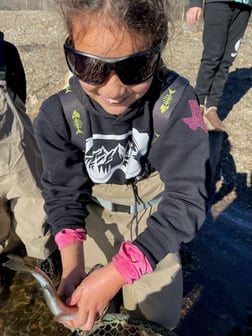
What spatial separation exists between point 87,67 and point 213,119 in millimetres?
3382

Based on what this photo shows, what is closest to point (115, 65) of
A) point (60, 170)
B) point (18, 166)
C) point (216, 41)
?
point (60, 170)

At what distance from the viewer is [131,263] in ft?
6.38

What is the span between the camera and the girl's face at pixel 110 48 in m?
1.76

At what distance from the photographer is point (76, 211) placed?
7.84 feet

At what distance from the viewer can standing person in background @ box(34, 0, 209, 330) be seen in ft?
5.97

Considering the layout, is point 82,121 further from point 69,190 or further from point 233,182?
point 233,182

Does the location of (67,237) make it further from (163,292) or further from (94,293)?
(163,292)

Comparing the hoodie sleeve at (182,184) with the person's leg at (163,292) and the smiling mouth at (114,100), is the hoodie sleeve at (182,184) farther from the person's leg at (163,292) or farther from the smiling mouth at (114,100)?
the person's leg at (163,292)

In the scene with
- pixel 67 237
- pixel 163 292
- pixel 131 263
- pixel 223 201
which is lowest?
pixel 223 201

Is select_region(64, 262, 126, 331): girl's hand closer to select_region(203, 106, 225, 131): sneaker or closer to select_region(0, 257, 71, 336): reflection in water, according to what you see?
select_region(0, 257, 71, 336): reflection in water

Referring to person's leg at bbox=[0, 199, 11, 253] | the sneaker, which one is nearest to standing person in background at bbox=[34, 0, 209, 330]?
person's leg at bbox=[0, 199, 11, 253]

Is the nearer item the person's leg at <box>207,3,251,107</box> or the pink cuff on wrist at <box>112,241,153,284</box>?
the pink cuff on wrist at <box>112,241,153,284</box>

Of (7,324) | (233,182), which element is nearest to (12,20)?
(233,182)

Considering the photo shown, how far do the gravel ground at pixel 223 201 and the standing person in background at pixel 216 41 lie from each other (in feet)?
1.08
